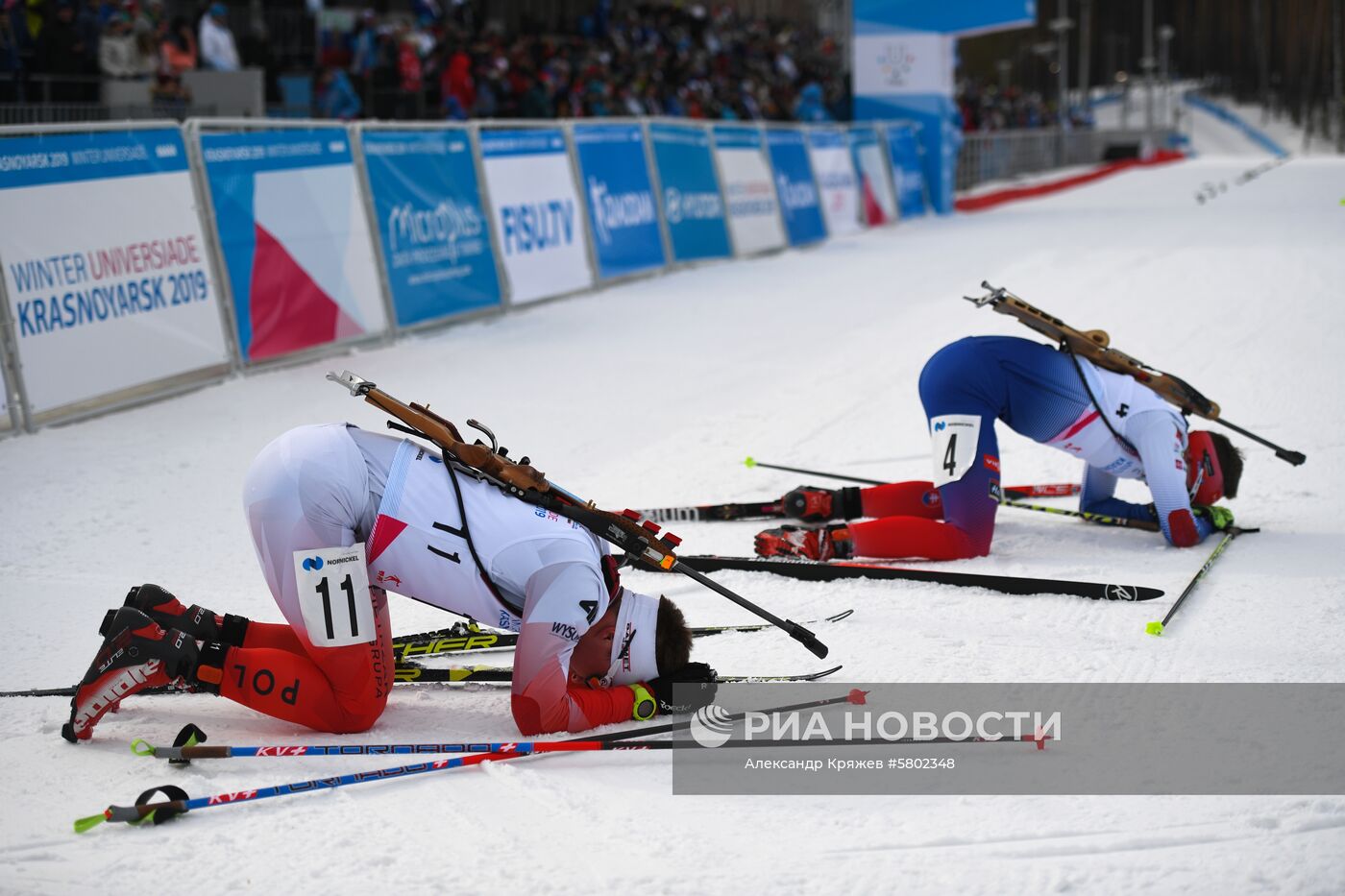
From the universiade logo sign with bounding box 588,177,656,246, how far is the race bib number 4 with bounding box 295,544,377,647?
1185cm

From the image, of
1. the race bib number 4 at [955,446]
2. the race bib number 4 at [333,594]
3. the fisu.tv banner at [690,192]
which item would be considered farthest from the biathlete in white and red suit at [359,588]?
the fisu.tv banner at [690,192]

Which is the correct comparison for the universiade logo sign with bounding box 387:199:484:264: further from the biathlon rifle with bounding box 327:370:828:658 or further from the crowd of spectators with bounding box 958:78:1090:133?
the crowd of spectators with bounding box 958:78:1090:133

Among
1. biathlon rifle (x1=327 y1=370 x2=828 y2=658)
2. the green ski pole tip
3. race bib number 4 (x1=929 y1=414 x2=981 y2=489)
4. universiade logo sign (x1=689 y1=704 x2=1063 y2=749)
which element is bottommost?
universiade logo sign (x1=689 y1=704 x2=1063 y2=749)

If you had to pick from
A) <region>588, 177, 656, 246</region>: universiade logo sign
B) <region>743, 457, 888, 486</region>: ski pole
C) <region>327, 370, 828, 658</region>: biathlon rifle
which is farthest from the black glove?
<region>588, 177, 656, 246</region>: universiade logo sign

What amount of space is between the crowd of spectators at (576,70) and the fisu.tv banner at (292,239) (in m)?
6.58

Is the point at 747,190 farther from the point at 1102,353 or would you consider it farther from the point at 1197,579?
the point at 1197,579

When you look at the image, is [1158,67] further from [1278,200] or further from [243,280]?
[243,280]

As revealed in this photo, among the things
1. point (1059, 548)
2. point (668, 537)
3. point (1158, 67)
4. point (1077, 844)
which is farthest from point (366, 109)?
point (1158, 67)

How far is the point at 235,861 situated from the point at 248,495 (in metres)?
1.15

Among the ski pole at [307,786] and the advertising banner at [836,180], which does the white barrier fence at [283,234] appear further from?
the ski pole at [307,786]

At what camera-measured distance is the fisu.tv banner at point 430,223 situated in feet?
39.9

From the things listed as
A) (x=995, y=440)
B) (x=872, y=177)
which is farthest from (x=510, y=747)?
(x=872, y=177)

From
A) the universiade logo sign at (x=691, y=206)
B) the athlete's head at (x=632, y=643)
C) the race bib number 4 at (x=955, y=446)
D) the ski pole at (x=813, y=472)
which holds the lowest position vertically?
the ski pole at (x=813, y=472)

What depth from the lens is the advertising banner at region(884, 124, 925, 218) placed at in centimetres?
2575
